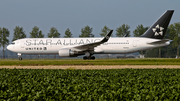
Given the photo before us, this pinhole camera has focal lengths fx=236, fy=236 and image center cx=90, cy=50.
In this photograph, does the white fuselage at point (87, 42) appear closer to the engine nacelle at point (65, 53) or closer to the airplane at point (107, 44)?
the airplane at point (107, 44)

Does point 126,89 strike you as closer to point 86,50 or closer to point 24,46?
point 86,50

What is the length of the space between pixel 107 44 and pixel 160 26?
8398 millimetres

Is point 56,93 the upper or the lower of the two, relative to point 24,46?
lower

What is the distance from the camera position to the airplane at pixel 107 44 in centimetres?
3462

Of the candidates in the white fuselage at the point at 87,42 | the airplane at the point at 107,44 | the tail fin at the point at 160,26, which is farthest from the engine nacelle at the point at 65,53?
the tail fin at the point at 160,26

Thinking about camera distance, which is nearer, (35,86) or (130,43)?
(35,86)

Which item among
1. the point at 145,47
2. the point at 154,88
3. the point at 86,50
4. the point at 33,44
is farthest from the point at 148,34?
the point at 154,88

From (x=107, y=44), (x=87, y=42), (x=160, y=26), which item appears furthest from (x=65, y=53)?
(x=160, y=26)

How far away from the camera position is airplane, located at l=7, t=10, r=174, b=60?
34.6 meters

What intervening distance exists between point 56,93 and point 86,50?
87.8 ft

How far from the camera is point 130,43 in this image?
3544 centimetres

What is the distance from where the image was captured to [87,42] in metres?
35.9

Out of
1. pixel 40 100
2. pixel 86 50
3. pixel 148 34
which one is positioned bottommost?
pixel 40 100

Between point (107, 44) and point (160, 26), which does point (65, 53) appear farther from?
point (160, 26)
